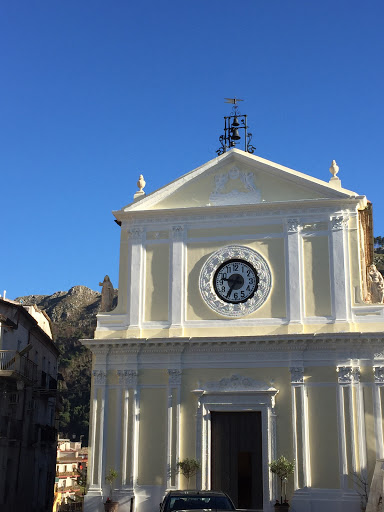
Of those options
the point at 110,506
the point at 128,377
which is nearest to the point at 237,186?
the point at 128,377

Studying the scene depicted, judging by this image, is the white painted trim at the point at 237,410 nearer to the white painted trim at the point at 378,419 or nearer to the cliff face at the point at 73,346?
the white painted trim at the point at 378,419

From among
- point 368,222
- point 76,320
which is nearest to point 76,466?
point 76,320

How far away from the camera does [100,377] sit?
2220 cm

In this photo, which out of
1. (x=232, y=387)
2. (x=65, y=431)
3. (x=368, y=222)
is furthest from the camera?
(x=65, y=431)

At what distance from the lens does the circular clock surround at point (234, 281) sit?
22.1m

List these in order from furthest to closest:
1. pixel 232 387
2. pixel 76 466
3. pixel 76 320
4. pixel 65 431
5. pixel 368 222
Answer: pixel 76 320, pixel 65 431, pixel 76 466, pixel 368 222, pixel 232 387

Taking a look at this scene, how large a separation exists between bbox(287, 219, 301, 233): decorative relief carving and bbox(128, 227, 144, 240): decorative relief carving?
5098mm

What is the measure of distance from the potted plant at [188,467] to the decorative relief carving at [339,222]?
8633 mm

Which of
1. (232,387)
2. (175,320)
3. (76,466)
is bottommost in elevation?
(76,466)

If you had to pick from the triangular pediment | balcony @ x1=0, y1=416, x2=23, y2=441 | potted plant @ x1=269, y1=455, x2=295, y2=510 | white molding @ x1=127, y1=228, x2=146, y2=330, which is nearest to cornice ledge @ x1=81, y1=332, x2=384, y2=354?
white molding @ x1=127, y1=228, x2=146, y2=330

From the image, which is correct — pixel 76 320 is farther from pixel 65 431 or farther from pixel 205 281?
pixel 205 281

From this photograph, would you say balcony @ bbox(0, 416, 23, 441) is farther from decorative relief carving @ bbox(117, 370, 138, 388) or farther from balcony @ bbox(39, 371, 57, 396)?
decorative relief carving @ bbox(117, 370, 138, 388)

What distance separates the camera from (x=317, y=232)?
22188 millimetres

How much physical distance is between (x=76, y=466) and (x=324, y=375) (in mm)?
38748
